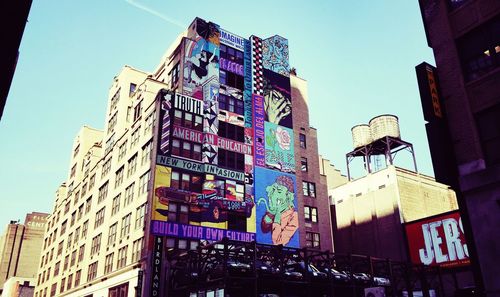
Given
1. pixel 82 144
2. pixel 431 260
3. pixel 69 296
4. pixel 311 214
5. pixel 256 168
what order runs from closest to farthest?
1. pixel 431 260
2. pixel 256 168
3. pixel 311 214
4. pixel 69 296
5. pixel 82 144

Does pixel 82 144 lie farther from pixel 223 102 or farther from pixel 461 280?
pixel 461 280

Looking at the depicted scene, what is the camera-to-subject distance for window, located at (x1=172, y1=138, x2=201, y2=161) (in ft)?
143

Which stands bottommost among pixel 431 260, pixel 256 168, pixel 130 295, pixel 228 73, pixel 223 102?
pixel 130 295

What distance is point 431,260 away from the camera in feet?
146

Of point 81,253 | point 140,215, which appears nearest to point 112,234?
point 140,215

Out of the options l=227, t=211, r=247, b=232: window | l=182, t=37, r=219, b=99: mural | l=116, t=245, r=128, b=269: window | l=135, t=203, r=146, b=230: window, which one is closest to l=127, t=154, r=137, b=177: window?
l=135, t=203, r=146, b=230: window

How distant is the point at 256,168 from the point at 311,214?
9.63 meters

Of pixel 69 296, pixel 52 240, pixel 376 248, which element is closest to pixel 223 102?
pixel 376 248

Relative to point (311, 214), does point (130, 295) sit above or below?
below

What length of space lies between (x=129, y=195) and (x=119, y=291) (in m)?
Answer: 10.2

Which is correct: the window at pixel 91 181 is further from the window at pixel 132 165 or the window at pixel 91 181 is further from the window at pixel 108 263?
the window at pixel 108 263

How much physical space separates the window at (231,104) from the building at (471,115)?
31.0 m

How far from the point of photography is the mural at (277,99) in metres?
53.1

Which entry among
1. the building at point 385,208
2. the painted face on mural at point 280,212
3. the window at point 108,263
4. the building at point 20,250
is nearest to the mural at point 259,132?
the painted face on mural at point 280,212
